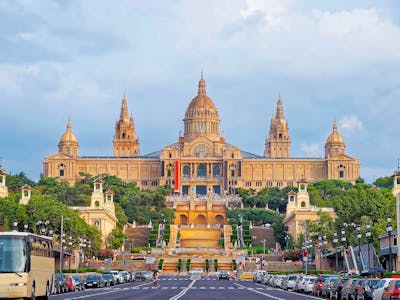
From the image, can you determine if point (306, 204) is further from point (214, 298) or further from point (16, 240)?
point (16, 240)

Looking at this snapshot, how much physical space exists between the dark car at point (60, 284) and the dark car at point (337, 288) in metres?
16.3

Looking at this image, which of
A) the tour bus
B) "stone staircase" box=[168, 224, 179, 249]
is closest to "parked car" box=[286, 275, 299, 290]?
the tour bus

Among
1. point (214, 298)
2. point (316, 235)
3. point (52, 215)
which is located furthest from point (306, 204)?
point (214, 298)

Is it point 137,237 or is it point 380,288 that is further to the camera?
point 137,237

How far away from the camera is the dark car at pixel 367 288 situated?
4220cm

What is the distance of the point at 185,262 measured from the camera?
414 feet

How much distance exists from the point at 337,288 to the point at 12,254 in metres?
17.8

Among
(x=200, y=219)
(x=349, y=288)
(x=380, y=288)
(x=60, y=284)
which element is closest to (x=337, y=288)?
(x=349, y=288)

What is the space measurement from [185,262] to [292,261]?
13496 millimetres

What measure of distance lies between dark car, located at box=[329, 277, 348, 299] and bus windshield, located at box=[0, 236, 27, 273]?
16860 millimetres

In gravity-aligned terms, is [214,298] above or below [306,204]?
below

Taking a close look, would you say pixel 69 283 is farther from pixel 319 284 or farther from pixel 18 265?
pixel 18 265

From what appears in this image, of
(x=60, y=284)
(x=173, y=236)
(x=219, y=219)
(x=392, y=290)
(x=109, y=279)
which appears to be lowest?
(x=392, y=290)

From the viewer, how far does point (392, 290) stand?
122 feet
